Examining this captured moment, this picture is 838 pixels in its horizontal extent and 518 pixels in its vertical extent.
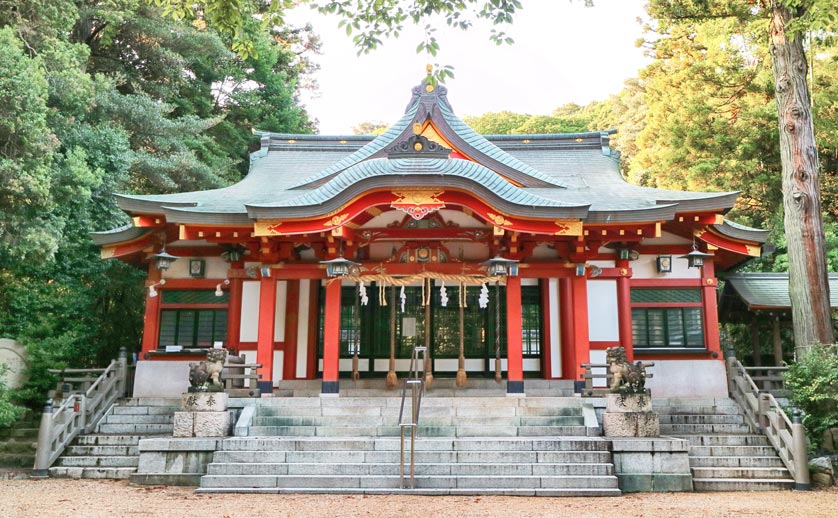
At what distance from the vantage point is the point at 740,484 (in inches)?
326

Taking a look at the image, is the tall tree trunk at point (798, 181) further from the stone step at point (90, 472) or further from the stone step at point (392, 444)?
the stone step at point (90, 472)

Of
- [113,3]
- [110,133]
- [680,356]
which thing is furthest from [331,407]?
[113,3]

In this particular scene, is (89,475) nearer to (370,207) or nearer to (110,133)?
(370,207)

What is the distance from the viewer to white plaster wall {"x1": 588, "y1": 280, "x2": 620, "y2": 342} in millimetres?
12250

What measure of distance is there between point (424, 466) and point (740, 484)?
414 centimetres

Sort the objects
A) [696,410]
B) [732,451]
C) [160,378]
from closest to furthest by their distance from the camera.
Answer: [732,451] < [696,410] < [160,378]

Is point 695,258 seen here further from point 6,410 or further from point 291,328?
point 6,410

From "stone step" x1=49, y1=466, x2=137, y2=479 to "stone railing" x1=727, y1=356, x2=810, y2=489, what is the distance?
912cm

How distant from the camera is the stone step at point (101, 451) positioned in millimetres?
9727

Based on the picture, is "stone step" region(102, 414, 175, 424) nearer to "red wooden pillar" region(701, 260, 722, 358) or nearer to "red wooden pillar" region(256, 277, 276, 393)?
"red wooden pillar" region(256, 277, 276, 393)

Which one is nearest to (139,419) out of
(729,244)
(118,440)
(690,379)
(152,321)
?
(118,440)

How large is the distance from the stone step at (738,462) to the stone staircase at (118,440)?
8.04m

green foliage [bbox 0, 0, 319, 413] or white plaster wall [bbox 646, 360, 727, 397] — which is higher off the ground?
green foliage [bbox 0, 0, 319, 413]

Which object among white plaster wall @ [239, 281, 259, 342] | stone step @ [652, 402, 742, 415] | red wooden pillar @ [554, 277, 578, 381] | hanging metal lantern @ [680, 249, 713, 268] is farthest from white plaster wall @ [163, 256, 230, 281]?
hanging metal lantern @ [680, 249, 713, 268]
